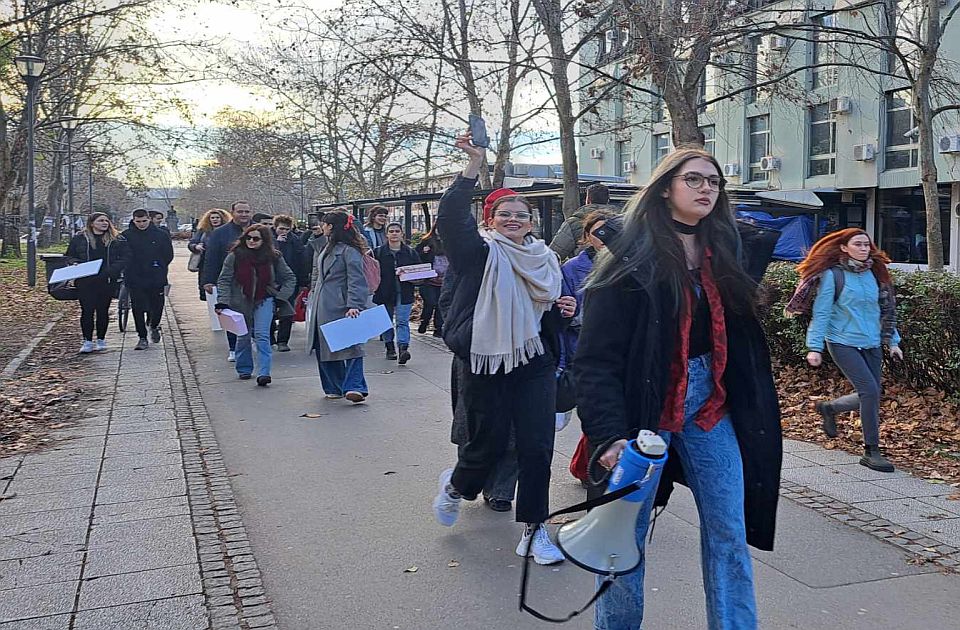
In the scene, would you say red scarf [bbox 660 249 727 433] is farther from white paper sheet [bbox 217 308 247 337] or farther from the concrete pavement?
white paper sheet [bbox 217 308 247 337]

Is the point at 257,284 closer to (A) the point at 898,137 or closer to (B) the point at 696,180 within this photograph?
(B) the point at 696,180

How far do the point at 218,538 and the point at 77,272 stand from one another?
7869mm

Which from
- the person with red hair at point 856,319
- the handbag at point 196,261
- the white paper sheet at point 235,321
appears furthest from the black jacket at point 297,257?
the person with red hair at point 856,319

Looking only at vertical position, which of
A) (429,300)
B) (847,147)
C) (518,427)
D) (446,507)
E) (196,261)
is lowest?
(446,507)

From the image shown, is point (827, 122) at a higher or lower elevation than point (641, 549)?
higher

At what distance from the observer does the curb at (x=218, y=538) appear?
159 inches

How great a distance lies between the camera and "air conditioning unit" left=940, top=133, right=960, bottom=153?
26.2m

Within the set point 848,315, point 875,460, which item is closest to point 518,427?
point 848,315

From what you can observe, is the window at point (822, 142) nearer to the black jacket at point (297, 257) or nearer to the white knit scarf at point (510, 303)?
the black jacket at point (297, 257)

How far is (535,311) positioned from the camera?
4.88 m

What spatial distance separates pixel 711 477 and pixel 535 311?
1975 mm

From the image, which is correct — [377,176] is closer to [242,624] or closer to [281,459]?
[281,459]

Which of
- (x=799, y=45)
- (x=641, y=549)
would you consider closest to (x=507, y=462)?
(x=641, y=549)

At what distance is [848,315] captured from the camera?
642 centimetres
